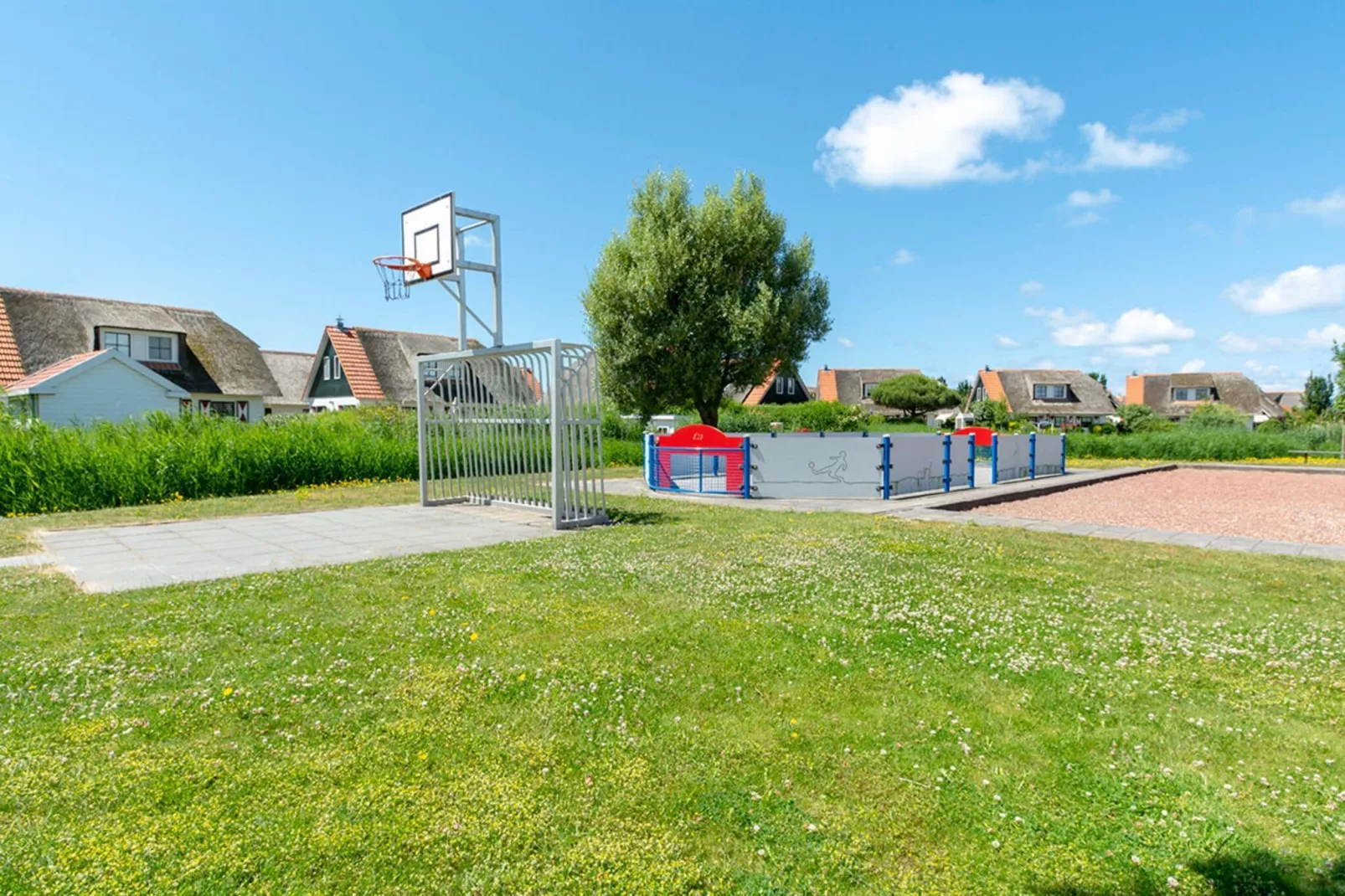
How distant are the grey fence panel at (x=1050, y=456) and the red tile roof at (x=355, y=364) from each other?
3085 cm

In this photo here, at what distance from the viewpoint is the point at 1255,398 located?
65750 mm

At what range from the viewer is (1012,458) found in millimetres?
21016

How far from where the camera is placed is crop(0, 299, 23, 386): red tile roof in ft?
84.6

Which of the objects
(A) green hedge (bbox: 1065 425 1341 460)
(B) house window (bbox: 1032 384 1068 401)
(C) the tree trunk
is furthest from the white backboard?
(B) house window (bbox: 1032 384 1068 401)

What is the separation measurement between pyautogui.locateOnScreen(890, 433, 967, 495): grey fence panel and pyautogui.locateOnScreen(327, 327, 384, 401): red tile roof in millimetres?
29517

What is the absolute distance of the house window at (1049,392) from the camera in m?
65.4

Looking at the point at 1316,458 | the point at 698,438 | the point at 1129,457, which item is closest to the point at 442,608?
the point at 698,438

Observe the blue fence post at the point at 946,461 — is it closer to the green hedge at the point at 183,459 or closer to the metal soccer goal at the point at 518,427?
the metal soccer goal at the point at 518,427

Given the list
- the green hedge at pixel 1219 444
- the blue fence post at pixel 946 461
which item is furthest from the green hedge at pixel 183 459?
the green hedge at pixel 1219 444

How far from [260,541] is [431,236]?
6.30 metres

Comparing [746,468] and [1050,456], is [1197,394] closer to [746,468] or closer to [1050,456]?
[1050,456]

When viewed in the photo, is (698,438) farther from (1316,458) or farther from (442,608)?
(1316,458)

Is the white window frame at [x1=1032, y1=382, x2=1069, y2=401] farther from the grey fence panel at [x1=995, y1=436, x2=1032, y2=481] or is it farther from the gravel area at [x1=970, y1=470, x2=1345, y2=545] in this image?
the grey fence panel at [x1=995, y1=436, x2=1032, y2=481]

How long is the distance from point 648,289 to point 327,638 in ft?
70.8
